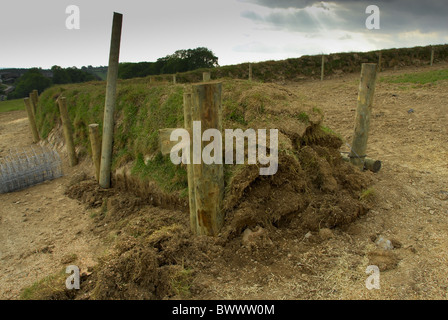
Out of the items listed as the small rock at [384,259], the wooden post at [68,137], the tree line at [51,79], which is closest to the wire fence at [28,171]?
the wooden post at [68,137]

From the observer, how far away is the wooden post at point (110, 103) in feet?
23.2

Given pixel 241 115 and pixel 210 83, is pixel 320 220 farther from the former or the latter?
pixel 210 83

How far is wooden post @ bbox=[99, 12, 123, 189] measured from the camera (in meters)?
7.07

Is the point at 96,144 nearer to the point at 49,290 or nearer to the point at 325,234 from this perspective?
the point at 49,290

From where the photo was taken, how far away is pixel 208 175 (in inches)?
175

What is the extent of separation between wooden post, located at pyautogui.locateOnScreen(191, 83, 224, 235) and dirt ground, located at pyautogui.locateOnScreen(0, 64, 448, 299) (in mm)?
501

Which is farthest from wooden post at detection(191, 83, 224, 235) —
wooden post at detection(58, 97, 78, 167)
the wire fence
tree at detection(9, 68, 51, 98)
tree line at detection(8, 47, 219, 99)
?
tree at detection(9, 68, 51, 98)

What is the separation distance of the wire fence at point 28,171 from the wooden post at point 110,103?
2311mm

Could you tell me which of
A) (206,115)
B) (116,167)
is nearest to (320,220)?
(206,115)

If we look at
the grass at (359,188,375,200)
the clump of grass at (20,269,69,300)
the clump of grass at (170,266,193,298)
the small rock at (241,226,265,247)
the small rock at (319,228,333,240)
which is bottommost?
the clump of grass at (20,269,69,300)

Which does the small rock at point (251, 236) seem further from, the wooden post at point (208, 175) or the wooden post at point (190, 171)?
the wooden post at point (190, 171)

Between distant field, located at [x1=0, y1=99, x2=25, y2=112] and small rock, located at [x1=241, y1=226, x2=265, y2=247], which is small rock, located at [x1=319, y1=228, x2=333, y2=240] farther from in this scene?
distant field, located at [x1=0, y1=99, x2=25, y2=112]

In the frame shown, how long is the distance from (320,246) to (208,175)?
1.87m

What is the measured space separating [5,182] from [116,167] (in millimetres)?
3149
